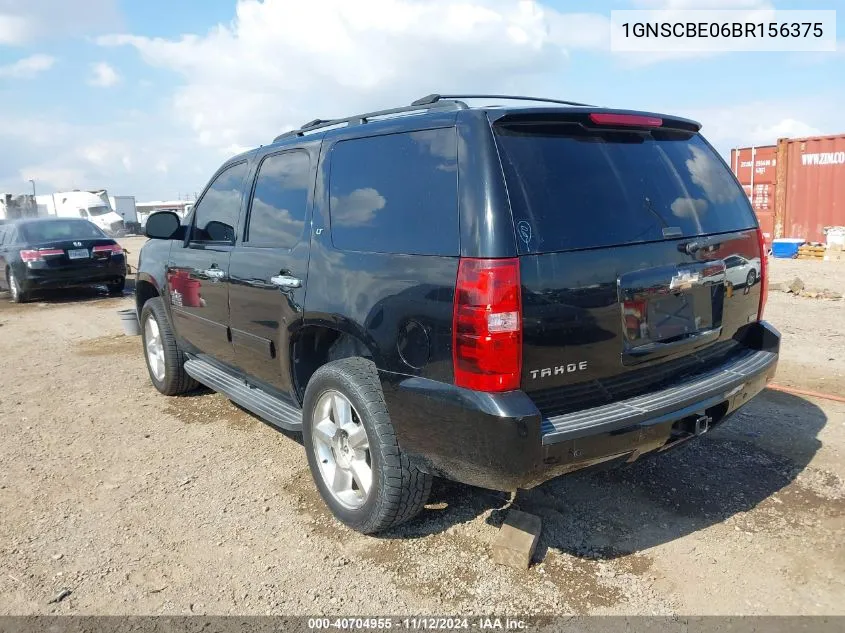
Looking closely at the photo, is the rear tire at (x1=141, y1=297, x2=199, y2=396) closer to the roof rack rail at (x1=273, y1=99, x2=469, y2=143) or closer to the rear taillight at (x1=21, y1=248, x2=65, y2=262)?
the roof rack rail at (x1=273, y1=99, x2=469, y2=143)

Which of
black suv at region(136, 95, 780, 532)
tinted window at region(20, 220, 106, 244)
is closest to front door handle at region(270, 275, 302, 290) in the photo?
black suv at region(136, 95, 780, 532)

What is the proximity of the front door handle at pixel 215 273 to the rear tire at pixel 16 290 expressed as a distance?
8.72m

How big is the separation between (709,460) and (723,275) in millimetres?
1351

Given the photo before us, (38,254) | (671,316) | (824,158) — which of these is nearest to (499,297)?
(671,316)

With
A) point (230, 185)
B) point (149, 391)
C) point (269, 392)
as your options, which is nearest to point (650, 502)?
point (269, 392)

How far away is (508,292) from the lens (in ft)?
7.79

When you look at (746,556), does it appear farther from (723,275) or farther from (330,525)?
(330,525)

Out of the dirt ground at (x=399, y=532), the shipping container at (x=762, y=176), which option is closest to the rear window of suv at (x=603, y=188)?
the dirt ground at (x=399, y=532)

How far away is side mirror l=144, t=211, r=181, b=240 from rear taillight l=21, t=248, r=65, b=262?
7559mm

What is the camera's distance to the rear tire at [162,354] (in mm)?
5203

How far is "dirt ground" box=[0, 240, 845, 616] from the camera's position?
2682 millimetres

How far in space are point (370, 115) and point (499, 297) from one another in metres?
1.48

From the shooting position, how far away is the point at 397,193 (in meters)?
2.87

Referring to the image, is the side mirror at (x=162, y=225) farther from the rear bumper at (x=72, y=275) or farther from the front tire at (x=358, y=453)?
the rear bumper at (x=72, y=275)
